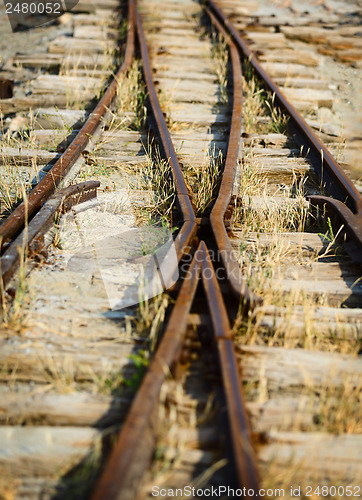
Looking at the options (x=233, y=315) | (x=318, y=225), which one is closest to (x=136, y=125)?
(x=318, y=225)

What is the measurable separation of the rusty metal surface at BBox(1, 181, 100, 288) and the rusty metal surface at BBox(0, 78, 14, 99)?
2.72 m

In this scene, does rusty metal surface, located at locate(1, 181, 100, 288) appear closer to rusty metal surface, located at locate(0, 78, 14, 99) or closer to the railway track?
the railway track

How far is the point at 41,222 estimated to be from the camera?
9.39 feet

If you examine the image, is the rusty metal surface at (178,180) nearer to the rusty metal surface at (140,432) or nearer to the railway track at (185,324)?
the railway track at (185,324)

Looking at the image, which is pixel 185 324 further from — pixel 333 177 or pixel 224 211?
pixel 333 177

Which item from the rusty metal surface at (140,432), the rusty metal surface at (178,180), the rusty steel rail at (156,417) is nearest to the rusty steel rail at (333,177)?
the rusty metal surface at (178,180)

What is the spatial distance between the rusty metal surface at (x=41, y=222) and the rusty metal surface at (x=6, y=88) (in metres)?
2.72

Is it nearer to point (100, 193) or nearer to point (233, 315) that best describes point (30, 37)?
point (100, 193)

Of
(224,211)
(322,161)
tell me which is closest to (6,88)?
(224,211)

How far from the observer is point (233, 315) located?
2369 mm

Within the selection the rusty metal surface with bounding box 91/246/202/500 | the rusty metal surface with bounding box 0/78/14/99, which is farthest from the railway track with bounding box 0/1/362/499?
the rusty metal surface with bounding box 0/78/14/99

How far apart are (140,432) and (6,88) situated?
5.12 meters

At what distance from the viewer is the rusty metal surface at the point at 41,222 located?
2447 millimetres

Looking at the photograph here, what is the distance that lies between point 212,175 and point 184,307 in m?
1.93
